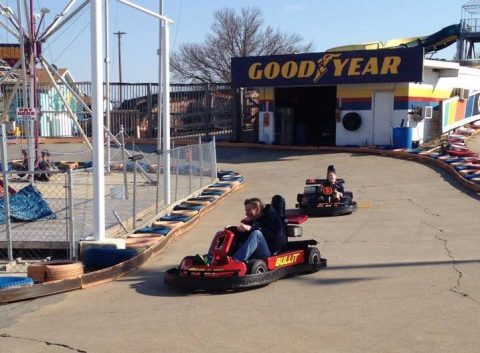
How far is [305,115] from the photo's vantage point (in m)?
30.5

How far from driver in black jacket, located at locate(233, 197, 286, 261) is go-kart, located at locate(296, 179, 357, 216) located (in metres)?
4.96

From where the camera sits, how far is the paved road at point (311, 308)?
19.2ft

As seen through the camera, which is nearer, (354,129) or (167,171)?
(167,171)

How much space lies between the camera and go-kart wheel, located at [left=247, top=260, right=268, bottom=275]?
779 cm

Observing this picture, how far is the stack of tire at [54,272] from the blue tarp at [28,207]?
142 inches

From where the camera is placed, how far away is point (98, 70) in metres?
9.24


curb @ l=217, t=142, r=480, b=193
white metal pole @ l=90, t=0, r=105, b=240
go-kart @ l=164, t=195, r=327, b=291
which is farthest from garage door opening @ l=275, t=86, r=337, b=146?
go-kart @ l=164, t=195, r=327, b=291

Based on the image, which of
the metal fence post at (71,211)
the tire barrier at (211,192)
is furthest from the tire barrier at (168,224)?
the tire barrier at (211,192)

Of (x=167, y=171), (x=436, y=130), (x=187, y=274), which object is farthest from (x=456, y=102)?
(x=187, y=274)

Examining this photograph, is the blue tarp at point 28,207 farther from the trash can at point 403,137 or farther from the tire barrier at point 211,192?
the trash can at point 403,137

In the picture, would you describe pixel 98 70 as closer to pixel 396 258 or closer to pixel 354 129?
pixel 396 258

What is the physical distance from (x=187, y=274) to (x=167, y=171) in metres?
5.99

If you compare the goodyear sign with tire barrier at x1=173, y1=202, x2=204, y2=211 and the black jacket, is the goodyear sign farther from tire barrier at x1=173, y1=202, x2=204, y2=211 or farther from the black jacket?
the black jacket

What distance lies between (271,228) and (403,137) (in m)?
17.6
